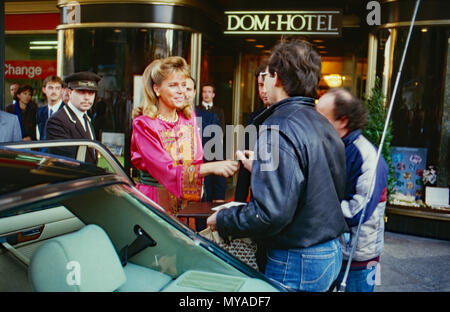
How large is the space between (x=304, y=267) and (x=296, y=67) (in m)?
0.98

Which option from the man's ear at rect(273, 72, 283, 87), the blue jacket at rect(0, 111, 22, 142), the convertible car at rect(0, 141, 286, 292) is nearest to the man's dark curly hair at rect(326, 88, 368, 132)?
the man's ear at rect(273, 72, 283, 87)

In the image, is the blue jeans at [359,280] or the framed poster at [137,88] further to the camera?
the framed poster at [137,88]

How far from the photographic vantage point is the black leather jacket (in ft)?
6.69

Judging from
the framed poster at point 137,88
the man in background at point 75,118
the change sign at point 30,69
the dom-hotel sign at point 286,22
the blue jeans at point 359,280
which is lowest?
the blue jeans at point 359,280

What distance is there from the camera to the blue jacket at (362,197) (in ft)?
9.30

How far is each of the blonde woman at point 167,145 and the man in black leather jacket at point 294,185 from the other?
822 millimetres

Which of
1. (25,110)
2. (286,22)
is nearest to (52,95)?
(25,110)

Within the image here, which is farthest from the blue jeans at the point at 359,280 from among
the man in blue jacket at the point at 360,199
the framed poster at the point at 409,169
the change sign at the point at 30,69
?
the change sign at the point at 30,69

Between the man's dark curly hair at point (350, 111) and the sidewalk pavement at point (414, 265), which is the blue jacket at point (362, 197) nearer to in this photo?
the man's dark curly hair at point (350, 111)

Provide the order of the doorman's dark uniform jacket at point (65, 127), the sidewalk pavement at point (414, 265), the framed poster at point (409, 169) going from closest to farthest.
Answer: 1. the doorman's dark uniform jacket at point (65, 127)
2. the sidewalk pavement at point (414, 265)
3. the framed poster at point (409, 169)

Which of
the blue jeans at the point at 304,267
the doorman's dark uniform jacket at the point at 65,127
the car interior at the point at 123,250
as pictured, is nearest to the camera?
the car interior at the point at 123,250

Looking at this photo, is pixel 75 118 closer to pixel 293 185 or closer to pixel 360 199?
pixel 360 199

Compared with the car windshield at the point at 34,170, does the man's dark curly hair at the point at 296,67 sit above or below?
above
